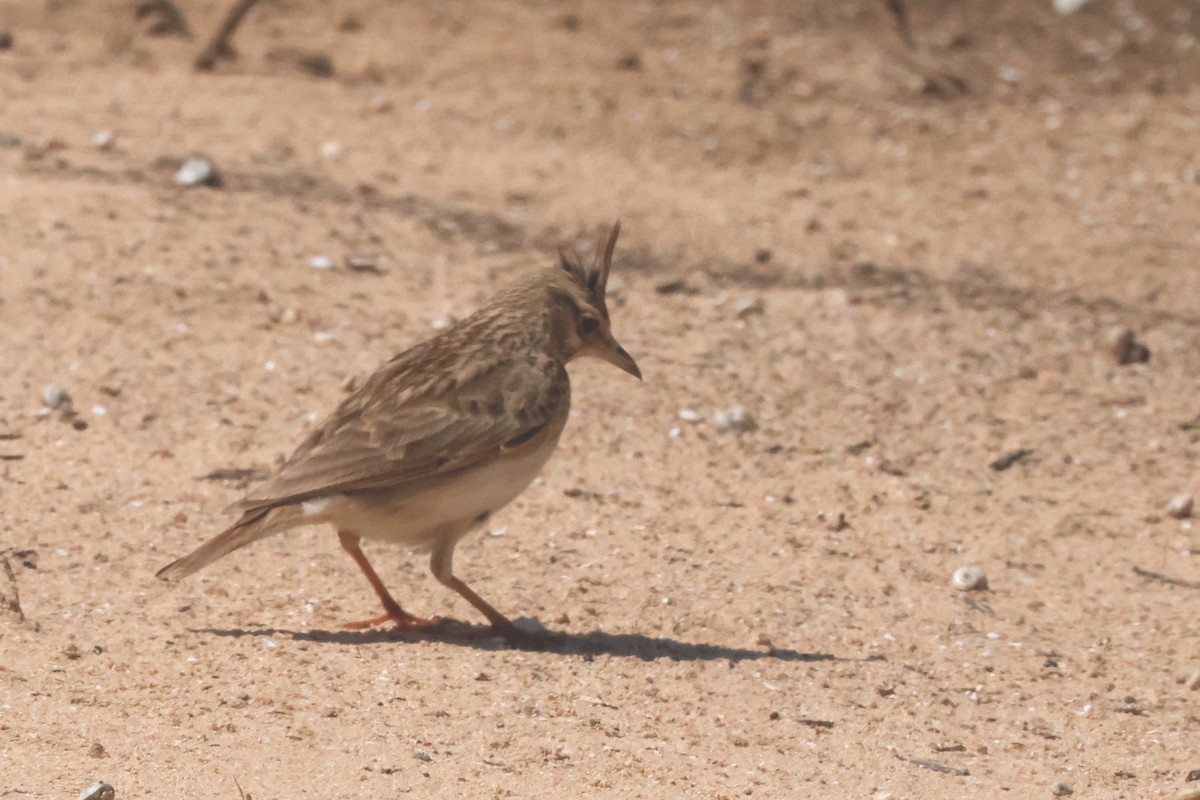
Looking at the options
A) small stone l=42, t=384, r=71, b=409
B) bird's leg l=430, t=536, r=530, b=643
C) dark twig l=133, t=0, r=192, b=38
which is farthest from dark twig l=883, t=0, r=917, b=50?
bird's leg l=430, t=536, r=530, b=643

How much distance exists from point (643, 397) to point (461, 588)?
2.34 metres

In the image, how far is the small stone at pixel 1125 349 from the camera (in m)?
9.17

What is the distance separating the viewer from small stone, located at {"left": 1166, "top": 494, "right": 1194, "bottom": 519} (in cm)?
771

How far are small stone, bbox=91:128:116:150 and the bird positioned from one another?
469cm

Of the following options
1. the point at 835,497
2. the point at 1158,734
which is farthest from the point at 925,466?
the point at 1158,734

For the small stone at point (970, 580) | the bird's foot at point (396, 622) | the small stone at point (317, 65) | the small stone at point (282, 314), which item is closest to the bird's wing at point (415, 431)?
the bird's foot at point (396, 622)

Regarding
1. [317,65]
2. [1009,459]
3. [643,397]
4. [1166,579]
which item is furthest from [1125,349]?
[317,65]

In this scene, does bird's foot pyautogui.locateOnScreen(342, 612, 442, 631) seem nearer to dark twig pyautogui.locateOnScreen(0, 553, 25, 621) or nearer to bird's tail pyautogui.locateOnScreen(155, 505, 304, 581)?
bird's tail pyautogui.locateOnScreen(155, 505, 304, 581)

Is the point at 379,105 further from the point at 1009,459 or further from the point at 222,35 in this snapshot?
the point at 1009,459

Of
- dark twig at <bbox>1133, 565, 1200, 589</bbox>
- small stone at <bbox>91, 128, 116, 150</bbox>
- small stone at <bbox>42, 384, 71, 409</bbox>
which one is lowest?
small stone at <bbox>91, 128, 116, 150</bbox>

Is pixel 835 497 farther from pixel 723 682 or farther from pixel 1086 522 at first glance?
pixel 723 682

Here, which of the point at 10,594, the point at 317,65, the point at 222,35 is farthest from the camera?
the point at 317,65

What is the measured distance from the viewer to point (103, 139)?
10508 mm

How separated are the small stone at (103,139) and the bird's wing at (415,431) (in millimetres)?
4850
